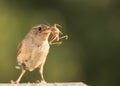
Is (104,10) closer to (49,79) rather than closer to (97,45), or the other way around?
(97,45)

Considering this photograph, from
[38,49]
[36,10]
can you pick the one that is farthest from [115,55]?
[38,49]

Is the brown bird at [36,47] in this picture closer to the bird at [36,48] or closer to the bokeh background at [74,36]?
the bird at [36,48]

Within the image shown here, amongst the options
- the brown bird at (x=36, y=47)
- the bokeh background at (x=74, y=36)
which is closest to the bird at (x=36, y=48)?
the brown bird at (x=36, y=47)

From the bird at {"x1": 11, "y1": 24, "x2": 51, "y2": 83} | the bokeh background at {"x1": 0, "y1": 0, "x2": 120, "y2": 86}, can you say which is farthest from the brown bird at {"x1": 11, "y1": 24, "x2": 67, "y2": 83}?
the bokeh background at {"x1": 0, "y1": 0, "x2": 120, "y2": 86}

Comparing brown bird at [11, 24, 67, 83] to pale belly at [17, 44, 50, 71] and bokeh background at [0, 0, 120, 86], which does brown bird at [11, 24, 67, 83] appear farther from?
bokeh background at [0, 0, 120, 86]

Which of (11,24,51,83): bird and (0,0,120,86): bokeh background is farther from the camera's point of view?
(0,0,120,86): bokeh background

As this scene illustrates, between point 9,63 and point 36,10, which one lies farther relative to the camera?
point 36,10

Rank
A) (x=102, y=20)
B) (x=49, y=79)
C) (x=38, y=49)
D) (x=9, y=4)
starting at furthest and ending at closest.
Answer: (x=102, y=20) → (x=9, y=4) → (x=49, y=79) → (x=38, y=49)
